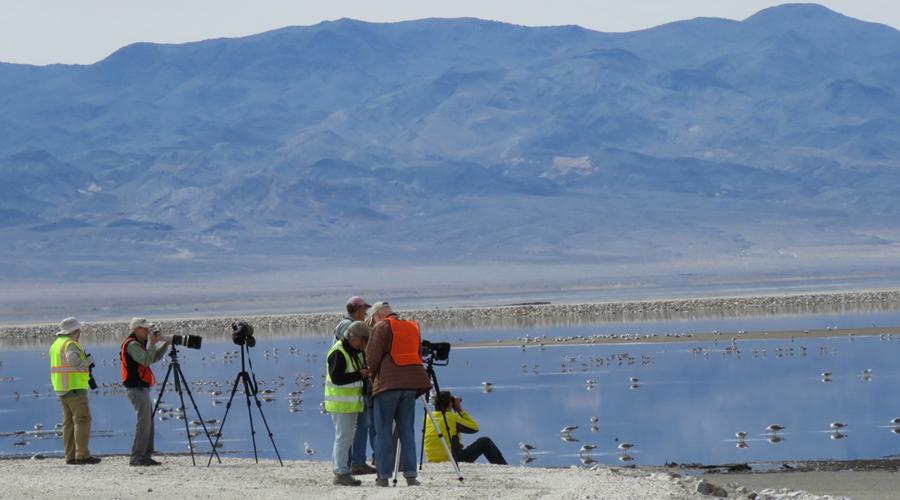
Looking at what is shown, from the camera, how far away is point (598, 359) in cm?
3622

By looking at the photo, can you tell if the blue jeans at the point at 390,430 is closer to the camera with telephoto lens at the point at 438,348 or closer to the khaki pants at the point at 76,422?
the camera with telephoto lens at the point at 438,348

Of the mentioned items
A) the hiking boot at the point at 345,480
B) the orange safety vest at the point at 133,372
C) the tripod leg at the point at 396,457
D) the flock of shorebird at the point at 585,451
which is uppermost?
the orange safety vest at the point at 133,372

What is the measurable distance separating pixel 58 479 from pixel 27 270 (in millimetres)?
128890

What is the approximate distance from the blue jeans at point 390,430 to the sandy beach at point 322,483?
19 cm

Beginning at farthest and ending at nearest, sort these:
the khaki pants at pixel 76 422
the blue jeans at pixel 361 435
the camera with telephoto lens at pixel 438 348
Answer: the khaki pants at pixel 76 422 → the blue jeans at pixel 361 435 → the camera with telephoto lens at pixel 438 348

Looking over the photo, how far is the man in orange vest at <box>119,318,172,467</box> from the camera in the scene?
17.2 meters

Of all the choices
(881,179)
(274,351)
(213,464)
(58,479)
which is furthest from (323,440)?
(881,179)

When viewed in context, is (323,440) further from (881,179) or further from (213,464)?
(881,179)

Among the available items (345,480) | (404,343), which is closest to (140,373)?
(345,480)

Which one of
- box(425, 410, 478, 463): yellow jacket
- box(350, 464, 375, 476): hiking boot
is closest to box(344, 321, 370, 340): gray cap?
box(350, 464, 375, 476): hiking boot

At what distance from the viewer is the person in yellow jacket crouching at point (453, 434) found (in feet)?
56.0

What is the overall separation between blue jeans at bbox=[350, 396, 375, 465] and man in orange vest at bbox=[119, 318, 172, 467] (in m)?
2.14

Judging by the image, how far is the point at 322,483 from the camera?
15.8 meters

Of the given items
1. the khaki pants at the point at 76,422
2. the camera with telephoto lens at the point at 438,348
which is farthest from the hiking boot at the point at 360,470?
the khaki pants at the point at 76,422
